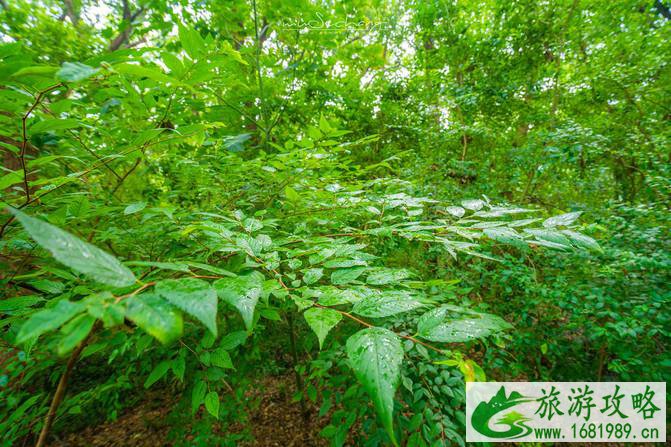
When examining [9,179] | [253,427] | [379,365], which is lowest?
[253,427]

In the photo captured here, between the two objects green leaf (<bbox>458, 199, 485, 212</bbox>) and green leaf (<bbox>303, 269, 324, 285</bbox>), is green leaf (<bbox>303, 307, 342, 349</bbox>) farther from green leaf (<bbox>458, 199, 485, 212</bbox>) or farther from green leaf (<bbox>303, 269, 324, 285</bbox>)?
green leaf (<bbox>458, 199, 485, 212</bbox>)

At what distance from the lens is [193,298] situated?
16.1 inches

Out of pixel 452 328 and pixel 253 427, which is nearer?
pixel 452 328

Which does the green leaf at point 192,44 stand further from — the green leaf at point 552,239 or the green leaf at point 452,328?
the green leaf at point 552,239

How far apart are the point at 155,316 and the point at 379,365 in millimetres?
365

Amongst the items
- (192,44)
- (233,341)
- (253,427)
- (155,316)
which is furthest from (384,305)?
(253,427)

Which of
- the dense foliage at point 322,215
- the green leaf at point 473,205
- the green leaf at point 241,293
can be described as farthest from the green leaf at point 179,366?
the green leaf at point 473,205

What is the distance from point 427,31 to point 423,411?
4.31 m

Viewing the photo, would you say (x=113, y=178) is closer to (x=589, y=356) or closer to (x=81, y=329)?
(x=81, y=329)

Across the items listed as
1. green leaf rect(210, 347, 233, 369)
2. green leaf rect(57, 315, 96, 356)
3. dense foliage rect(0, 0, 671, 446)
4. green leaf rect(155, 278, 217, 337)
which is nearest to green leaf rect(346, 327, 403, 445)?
dense foliage rect(0, 0, 671, 446)

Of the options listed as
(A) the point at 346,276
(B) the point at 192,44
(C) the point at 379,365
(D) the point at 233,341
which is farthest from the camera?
(D) the point at 233,341

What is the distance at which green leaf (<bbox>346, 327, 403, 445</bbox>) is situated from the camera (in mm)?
404

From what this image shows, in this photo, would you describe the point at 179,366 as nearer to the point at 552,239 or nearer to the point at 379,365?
the point at 379,365

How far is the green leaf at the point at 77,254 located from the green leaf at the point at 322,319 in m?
0.32
